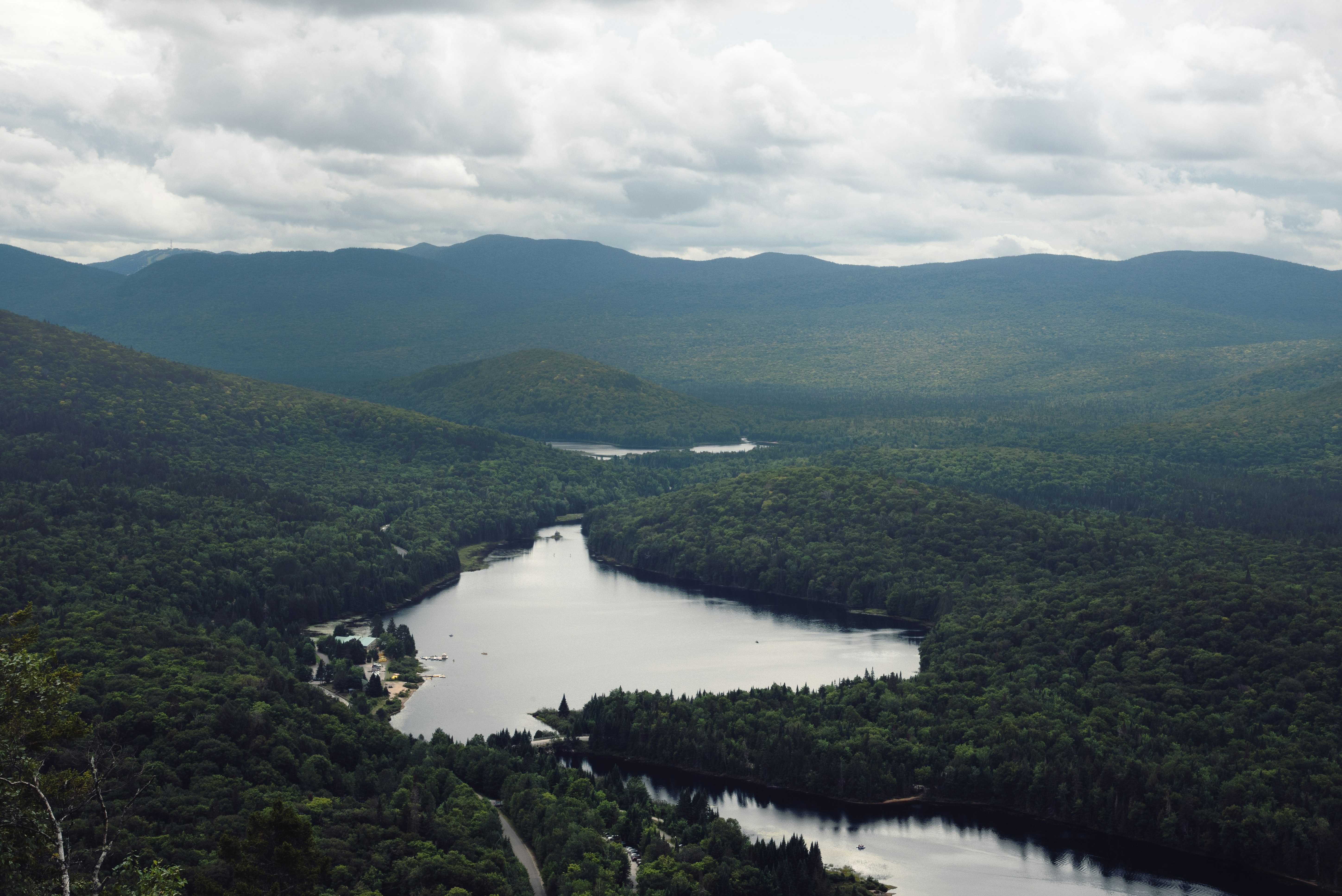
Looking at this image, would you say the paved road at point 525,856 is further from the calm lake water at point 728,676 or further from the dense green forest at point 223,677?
the calm lake water at point 728,676

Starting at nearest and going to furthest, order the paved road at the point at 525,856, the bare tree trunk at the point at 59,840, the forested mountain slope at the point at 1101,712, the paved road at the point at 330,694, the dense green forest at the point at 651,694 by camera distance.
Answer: the bare tree trunk at the point at 59,840 → the dense green forest at the point at 651,694 → the paved road at the point at 525,856 → the forested mountain slope at the point at 1101,712 → the paved road at the point at 330,694

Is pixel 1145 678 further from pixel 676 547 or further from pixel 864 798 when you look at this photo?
pixel 676 547

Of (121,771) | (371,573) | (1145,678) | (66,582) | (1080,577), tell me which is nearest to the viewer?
(121,771)

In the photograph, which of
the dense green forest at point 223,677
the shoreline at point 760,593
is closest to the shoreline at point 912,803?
the dense green forest at point 223,677

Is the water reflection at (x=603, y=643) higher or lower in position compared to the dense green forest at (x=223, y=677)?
lower

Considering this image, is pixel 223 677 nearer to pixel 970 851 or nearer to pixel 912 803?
pixel 912 803

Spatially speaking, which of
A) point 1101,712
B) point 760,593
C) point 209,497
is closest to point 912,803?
point 1101,712

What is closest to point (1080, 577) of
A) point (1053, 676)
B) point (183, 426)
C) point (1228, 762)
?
point (1053, 676)
